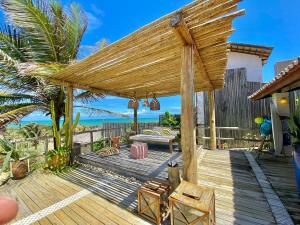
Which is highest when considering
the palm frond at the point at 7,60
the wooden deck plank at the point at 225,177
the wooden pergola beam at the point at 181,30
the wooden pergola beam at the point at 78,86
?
the palm frond at the point at 7,60

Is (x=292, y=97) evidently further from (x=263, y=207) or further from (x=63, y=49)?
(x=63, y=49)

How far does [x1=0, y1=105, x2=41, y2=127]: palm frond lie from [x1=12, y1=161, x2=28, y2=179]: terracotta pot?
133 cm

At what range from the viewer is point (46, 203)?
3.47 m

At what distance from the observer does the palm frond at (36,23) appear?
4.96 meters

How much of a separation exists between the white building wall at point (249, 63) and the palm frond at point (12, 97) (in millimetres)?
10757

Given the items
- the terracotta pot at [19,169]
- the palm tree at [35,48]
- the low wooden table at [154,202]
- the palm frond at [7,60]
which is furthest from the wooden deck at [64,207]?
the palm frond at [7,60]

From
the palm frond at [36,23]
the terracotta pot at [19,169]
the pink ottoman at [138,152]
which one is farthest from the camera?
the pink ottoman at [138,152]

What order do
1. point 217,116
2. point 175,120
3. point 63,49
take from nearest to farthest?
point 63,49 → point 217,116 → point 175,120

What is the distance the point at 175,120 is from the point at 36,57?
Result: 8.50 m

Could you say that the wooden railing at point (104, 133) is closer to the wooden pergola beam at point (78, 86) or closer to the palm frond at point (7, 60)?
the wooden pergola beam at point (78, 86)

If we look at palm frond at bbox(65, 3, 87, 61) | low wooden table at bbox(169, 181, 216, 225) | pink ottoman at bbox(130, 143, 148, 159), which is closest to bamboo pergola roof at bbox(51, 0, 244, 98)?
palm frond at bbox(65, 3, 87, 61)

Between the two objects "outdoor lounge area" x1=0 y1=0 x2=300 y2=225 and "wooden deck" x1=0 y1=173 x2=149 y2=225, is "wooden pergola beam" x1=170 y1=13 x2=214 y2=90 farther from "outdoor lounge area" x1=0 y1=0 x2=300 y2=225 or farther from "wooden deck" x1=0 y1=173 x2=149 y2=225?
"wooden deck" x1=0 y1=173 x2=149 y2=225

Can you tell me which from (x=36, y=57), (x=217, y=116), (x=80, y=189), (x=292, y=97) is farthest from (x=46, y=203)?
(x=292, y=97)

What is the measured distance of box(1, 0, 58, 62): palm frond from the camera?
4.96m
